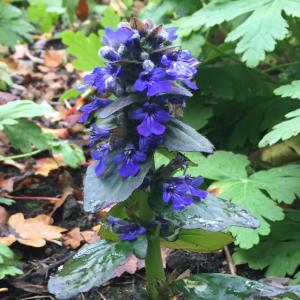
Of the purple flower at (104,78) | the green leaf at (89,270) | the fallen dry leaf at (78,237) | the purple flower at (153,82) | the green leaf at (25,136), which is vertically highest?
the purple flower at (153,82)

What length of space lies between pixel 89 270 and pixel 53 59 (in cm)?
318

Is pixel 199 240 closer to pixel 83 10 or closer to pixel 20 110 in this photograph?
pixel 20 110

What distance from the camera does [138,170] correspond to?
1470 mm

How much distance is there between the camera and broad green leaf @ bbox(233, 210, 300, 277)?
2.13 metres

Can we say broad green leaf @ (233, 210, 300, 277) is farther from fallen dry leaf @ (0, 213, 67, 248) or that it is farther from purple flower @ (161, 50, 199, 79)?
purple flower @ (161, 50, 199, 79)

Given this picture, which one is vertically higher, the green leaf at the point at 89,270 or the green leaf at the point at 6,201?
the green leaf at the point at 89,270

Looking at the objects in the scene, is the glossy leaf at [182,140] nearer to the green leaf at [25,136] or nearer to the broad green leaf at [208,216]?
the broad green leaf at [208,216]

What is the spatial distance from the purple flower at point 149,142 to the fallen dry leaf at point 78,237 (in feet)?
2.99

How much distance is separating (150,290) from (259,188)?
819mm

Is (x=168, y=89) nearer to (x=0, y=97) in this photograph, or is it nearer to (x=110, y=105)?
(x=110, y=105)

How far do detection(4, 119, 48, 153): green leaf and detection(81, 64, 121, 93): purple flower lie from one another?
1.08 metres

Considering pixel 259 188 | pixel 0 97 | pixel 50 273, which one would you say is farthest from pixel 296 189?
pixel 0 97

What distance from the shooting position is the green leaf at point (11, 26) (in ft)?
10.9

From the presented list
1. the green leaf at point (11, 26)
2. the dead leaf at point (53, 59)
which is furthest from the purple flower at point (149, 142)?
the dead leaf at point (53, 59)
